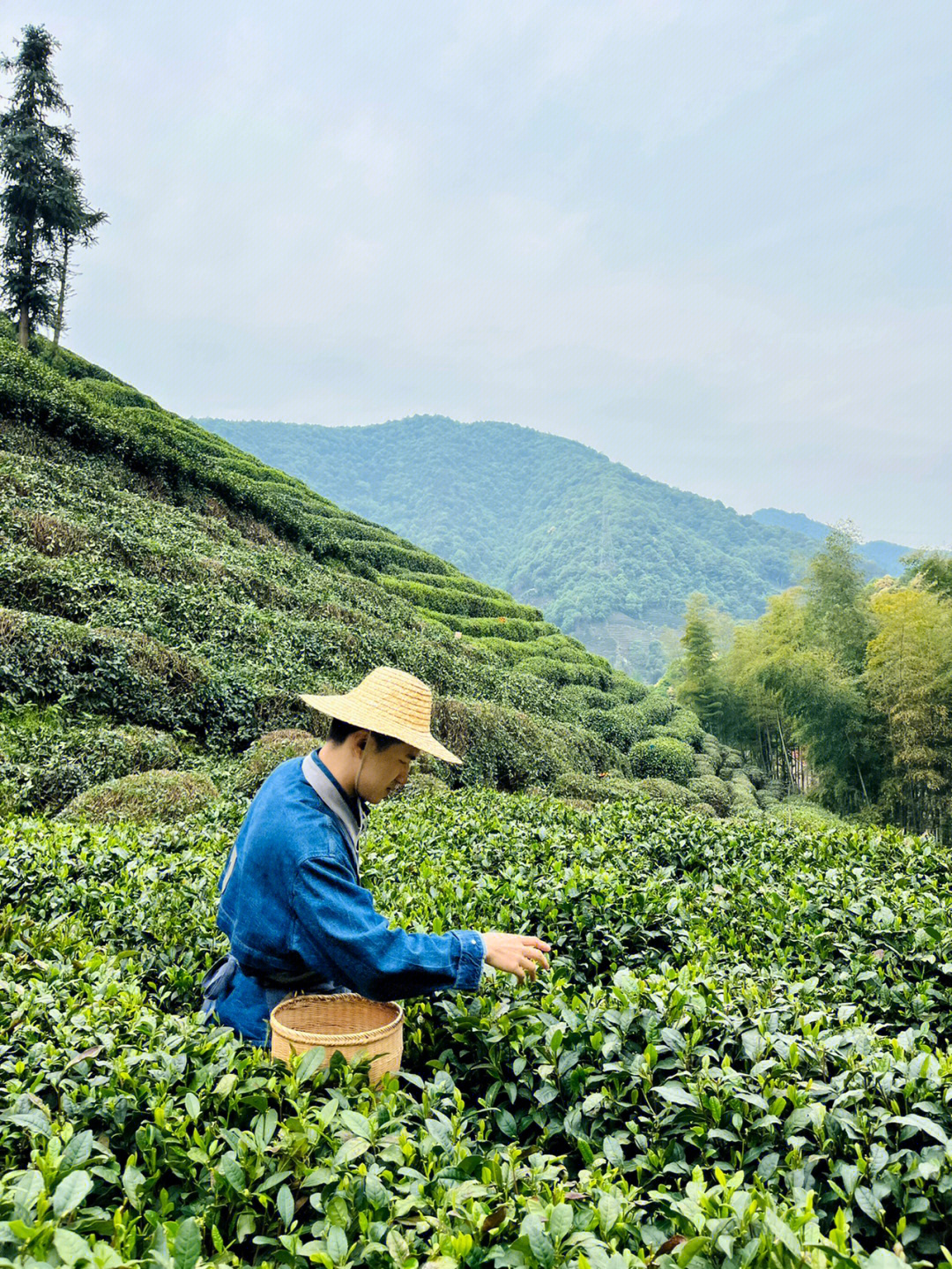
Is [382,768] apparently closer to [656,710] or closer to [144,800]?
[144,800]

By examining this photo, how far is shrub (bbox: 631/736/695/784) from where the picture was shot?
18344 millimetres

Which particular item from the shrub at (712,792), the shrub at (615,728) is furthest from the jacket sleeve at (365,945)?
the shrub at (615,728)

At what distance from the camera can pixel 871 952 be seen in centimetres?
296

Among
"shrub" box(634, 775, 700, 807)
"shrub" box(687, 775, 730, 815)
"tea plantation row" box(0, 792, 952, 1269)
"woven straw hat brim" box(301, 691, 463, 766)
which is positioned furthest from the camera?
"shrub" box(687, 775, 730, 815)

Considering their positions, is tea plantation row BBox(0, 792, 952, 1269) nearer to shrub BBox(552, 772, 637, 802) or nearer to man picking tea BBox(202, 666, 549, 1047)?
man picking tea BBox(202, 666, 549, 1047)

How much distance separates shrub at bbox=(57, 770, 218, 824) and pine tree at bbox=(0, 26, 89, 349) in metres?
22.8

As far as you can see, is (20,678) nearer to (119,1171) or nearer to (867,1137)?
(119,1171)

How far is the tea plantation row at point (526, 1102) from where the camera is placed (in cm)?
139

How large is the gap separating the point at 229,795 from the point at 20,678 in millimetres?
2709

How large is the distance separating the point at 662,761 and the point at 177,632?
11957 mm

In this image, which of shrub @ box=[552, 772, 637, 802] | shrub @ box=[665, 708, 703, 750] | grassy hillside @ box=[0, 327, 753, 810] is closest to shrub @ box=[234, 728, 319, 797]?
grassy hillside @ box=[0, 327, 753, 810]

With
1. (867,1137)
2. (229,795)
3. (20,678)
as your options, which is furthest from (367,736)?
(20,678)

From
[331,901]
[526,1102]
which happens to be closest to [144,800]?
[331,901]

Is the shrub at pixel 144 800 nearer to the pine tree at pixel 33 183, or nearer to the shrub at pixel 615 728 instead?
the shrub at pixel 615 728
